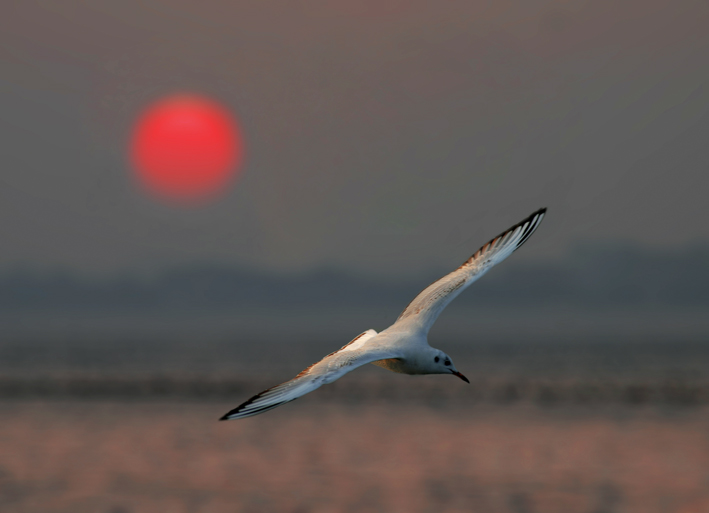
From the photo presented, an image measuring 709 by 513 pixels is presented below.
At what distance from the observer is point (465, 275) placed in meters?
13.6

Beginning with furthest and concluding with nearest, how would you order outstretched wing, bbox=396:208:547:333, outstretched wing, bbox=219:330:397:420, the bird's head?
1. outstretched wing, bbox=396:208:547:333
2. the bird's head
3. outstretched wing, bbox=219:330:397:420

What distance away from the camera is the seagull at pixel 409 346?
916 cm

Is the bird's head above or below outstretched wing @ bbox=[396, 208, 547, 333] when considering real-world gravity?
below

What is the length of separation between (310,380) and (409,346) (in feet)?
6.98

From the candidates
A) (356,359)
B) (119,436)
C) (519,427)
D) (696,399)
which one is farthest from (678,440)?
(356,359)

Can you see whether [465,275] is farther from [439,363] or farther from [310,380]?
[310,380]

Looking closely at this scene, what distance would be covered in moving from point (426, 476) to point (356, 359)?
2135 centimetres

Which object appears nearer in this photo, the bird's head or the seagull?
the seagull

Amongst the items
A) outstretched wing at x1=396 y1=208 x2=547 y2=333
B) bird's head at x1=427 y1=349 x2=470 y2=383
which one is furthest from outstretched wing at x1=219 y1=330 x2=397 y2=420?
outstretched wing at x1=396 y1=208 x2=547 y2=333

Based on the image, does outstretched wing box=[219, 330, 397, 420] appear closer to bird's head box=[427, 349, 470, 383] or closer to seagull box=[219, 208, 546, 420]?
seagull box=[219, 208, 546, 420]

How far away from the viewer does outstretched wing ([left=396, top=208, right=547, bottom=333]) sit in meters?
12.8

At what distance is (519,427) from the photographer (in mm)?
41750

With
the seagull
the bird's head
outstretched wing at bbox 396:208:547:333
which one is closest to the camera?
the seagull

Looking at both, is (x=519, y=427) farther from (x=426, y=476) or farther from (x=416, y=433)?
(x=426, y=476)
